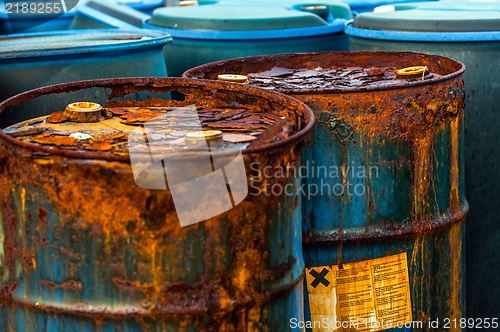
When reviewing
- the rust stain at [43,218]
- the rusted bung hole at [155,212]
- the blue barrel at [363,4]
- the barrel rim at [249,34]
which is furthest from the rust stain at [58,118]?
the blue barrel at [363,4]

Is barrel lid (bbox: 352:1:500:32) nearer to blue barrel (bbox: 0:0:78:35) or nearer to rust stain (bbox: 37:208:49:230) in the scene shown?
blue barrel (bbox: 0:0:78:35)

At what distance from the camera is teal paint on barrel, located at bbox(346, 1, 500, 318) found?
9.87ft

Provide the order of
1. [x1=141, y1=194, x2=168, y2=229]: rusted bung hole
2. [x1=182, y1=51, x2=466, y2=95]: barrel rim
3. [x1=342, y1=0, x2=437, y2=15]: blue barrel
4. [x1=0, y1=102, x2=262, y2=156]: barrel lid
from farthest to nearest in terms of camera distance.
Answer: [x1=342, y1=0, x2=437, y2=15]: blue barrel → [x1=182, y1=51, x2=466, y2=95]: barrel rim → [x1=0, y1=102, x2=262, y2=156]: barrel lid → [x1=141, y1=194, x2=168, y2=229]: rusted bung hole

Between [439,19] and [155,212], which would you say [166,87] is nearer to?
[155,212]

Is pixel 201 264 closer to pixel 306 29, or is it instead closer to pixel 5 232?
pixel 5 232

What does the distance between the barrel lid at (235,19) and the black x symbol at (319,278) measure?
144 cm

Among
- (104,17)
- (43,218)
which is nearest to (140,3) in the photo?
(104,17)

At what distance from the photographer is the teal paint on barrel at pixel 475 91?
3.01 m

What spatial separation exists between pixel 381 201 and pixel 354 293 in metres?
0.31

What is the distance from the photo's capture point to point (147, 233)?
1.58 meters

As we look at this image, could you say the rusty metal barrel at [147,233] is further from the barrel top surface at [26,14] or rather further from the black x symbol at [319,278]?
the barrel top surface at [26,14]

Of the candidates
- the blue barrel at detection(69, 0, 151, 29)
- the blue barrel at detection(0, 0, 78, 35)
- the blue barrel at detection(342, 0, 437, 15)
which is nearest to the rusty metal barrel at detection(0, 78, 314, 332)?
the blue barrel at detection(69, 0, 151, 29)

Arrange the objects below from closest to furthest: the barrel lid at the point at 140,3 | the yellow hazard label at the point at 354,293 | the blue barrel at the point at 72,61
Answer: the yellow hazard label at the point at 354,293 → the blue barrel at the point at 72,61 → the barrel lid at the point at 140,3

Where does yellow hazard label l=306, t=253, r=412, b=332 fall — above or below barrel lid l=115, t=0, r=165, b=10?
below
